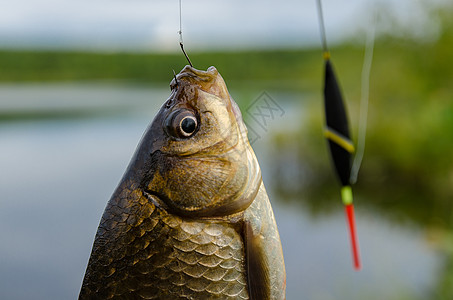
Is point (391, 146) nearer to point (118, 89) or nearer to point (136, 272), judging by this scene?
point (118, 89)

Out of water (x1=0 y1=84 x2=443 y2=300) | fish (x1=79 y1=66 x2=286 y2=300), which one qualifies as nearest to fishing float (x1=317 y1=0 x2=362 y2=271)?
fish (x1=79 y1=66 x2=286 y2=300)

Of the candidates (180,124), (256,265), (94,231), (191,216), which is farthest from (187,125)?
(94,231)

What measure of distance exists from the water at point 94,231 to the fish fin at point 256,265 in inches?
222

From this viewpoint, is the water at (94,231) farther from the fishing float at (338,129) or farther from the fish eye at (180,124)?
the fish eye at (180,124)

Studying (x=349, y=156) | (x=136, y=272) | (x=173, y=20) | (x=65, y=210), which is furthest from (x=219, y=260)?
(x=65, y=210)

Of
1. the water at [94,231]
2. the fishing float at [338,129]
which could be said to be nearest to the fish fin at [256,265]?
the fishing float at [338,129]

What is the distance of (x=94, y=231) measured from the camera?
10.2 meters

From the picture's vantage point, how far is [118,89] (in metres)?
17.0

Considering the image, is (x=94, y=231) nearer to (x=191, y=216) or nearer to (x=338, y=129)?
(x=338, y=129)

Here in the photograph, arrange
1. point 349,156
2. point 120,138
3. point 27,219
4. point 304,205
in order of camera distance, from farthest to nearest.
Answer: point 120,138, point 304,205, point 27,219, point 349,156

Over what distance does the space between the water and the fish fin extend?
5.63 meters

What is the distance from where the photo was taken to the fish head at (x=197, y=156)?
1.12 m

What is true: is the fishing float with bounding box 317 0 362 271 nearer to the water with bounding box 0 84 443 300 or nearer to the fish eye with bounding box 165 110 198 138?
the fish eye with bounding box 165 110 198 138

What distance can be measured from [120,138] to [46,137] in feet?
10.3
